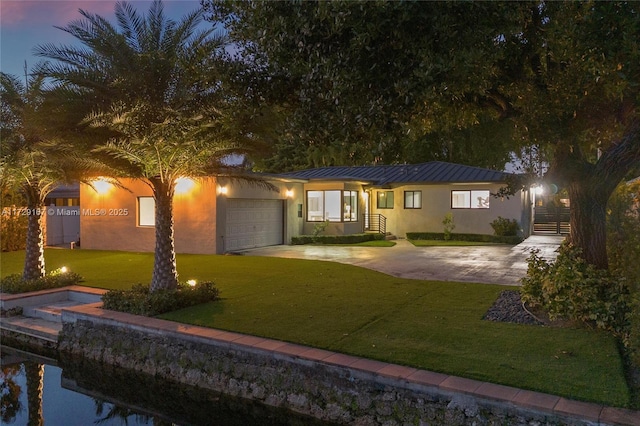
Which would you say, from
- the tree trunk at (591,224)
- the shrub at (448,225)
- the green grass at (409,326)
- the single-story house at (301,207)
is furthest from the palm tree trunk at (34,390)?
the shrub at (448,225)

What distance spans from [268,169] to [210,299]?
3079cm

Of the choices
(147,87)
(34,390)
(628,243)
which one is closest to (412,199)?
(147,87)

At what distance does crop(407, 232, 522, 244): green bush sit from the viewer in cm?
2098

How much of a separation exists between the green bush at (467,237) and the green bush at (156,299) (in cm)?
1542

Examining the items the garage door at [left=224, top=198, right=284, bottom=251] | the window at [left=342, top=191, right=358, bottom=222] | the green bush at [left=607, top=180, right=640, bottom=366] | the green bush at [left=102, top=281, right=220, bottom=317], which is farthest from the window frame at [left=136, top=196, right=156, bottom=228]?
the green bush at [left=607, top=180, right=640, bottom=366]

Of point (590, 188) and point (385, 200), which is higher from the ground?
point (385, 200)

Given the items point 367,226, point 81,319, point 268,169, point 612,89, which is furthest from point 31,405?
point 268,169

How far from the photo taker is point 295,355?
5938 mm

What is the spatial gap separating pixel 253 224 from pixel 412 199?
904cm

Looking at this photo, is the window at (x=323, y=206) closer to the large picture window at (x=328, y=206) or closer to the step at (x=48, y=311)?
the large picture window at (x=328, y=206)

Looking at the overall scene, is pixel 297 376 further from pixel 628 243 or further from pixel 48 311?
pixel 48 311

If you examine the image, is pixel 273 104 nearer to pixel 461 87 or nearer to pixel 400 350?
pixel 461 87

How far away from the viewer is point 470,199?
23.1 metres

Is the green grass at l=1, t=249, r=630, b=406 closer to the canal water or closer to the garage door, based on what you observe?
the canal water
